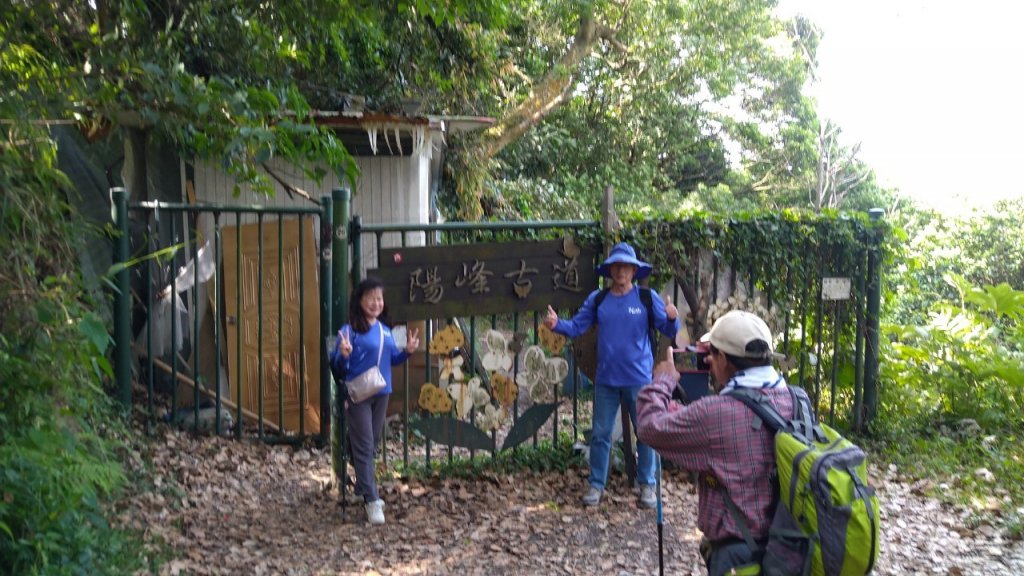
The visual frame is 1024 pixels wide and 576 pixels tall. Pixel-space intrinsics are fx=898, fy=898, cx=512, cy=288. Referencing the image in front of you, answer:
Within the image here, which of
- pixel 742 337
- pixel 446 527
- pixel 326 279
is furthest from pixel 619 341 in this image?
pixel 742 337

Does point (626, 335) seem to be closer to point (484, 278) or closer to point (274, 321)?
point (484, 278)

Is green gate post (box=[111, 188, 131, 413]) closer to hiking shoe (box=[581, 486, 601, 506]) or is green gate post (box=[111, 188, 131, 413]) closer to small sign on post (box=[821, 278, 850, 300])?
hiking shoe (box=[581, 486, 601, 506])

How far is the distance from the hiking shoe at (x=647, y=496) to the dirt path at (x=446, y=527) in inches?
3.4

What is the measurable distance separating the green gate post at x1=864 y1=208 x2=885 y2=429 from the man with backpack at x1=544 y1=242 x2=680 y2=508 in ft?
8.79

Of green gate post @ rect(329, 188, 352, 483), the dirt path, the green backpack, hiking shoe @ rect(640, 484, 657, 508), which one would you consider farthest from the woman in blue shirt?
the green backpack

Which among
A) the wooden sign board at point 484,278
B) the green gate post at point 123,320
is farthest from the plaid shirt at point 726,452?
the green gate post at point 123,320

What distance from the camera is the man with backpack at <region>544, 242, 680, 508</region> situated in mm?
5844

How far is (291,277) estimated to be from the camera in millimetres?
8070

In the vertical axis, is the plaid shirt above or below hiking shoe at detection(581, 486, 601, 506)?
above

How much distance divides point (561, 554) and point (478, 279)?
6.52 ft

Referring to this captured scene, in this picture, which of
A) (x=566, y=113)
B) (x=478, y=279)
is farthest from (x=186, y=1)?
(x=566, y=113)

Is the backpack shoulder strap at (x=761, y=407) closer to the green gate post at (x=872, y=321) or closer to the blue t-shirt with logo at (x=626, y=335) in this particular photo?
the blue t-shirt with logo at (x=626, y=335)

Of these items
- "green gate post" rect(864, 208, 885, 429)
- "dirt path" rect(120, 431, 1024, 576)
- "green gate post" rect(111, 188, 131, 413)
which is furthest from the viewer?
"green gate post" rect(864, 208, 885, 429)

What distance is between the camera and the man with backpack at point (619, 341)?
230 inches
